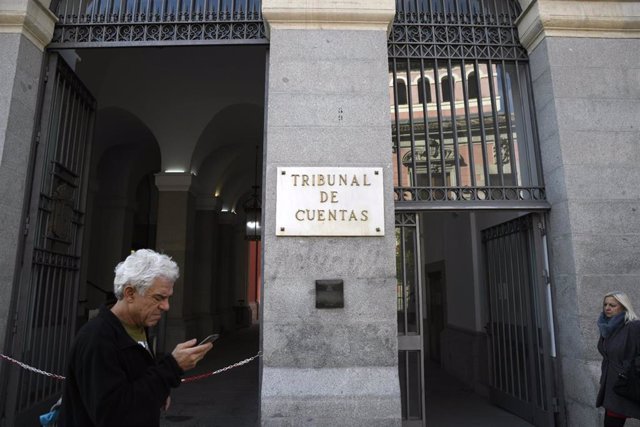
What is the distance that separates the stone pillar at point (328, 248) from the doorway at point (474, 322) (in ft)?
1.77

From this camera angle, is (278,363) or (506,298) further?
(506,298)

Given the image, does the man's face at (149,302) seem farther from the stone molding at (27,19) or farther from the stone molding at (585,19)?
the stone molding at (585,19)

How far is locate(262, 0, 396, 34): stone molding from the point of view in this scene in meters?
5.25

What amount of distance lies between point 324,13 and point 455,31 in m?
1.78

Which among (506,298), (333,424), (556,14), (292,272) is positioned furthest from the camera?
(506,298)

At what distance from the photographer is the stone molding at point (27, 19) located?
5203 mm

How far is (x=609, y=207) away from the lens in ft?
16.5

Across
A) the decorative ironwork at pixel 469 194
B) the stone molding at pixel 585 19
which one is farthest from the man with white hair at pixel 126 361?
the stone molding at pixel 585 19

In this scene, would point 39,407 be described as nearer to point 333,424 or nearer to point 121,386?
point 333,424

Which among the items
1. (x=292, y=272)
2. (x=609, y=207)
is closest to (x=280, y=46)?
(x=292, y=272)

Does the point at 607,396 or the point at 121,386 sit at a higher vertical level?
the point at 121,386

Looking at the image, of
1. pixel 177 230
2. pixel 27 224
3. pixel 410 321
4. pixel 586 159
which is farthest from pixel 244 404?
pixel 177 230

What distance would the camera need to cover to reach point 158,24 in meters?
5.66

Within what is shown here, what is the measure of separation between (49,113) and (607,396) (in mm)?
6750
